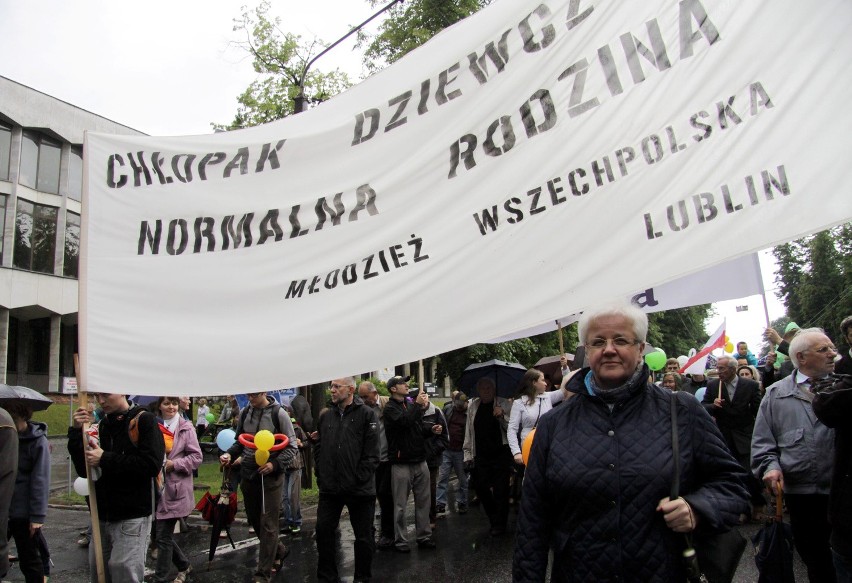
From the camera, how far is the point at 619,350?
271cm

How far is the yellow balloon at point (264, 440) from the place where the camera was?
7613 mm

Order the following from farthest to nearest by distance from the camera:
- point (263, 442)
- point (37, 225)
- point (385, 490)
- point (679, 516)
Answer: point (37, 225) < point (385, 490) < point (263, 442) < point (679, 516)

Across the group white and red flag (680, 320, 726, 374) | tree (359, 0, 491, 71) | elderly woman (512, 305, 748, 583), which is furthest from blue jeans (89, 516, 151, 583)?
tree (359, 0, 491, 71)

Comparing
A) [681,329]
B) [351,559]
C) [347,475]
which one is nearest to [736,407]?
[351,559]

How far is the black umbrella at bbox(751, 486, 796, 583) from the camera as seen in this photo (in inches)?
169

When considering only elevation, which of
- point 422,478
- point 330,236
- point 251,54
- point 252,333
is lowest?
point 422,478

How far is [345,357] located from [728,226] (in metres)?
1.56

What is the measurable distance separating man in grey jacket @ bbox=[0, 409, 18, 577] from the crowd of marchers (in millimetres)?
12

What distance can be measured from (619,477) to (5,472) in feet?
13.0

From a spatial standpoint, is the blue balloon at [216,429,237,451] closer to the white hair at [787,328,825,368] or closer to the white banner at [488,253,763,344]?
the white banner at [488,253,763,344]

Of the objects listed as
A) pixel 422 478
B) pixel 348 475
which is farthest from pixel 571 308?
pixel 422 478

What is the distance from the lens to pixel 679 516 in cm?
241

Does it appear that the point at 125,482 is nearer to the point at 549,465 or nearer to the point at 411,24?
the point at 549,465

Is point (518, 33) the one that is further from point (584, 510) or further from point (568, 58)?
point (584, 510)
